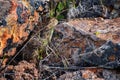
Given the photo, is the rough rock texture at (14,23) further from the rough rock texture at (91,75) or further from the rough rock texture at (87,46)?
the rough rock texture at (91,75)

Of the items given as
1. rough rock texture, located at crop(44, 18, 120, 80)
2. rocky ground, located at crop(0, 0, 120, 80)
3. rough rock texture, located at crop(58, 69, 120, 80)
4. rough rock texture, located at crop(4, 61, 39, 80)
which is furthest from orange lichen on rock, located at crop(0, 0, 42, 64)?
rough rock texture, located at crop(58, 69, 120, 80)

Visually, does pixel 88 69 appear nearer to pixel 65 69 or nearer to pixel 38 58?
pixel 65 69

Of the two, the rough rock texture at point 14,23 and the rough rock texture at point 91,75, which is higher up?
the rough rock texture at point 14,23

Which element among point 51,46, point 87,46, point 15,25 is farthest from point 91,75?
point 15,25

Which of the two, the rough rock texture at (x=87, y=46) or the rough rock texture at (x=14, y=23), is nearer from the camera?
the rough rock texture at (x=14, y=23)

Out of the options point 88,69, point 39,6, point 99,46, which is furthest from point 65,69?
point 39,6

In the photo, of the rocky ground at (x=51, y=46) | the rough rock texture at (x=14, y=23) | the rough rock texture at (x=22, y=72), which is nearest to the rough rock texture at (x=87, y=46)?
the rocky ground at (x=51, y=46)

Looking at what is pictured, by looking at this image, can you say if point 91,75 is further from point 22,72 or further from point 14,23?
point 14,23

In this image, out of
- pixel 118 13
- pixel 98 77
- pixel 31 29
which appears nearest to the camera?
pixel 98 77
